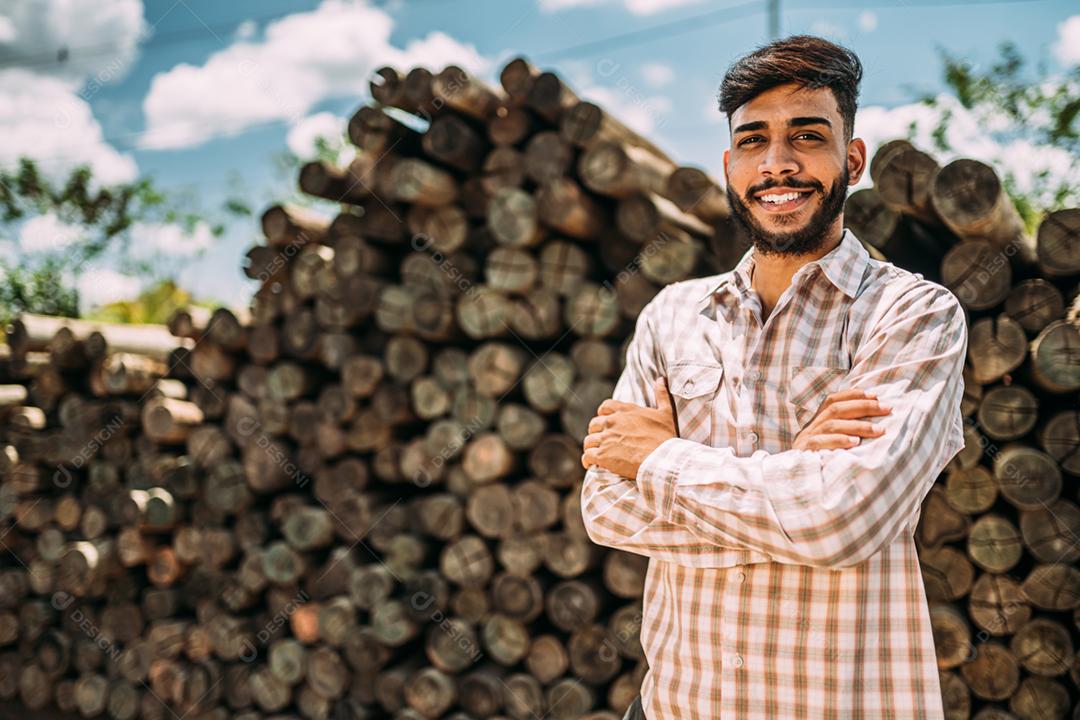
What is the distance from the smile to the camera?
1.82 metres

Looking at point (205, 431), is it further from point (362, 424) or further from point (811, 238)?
point (811, 238)

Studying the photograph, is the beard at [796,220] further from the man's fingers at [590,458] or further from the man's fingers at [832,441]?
the man's fingers at [590,458]

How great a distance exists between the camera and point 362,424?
3875 millimetres

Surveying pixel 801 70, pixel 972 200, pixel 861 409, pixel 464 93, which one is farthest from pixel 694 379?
pixel 464 93

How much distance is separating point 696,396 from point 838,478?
0.41 meters

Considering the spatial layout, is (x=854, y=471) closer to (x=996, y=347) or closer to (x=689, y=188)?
(x=996, y=347)

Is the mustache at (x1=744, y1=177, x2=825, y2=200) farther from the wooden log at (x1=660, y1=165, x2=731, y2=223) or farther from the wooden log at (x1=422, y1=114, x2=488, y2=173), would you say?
the wooden log at (x1=422, y1=114, x2=488, y2=173)

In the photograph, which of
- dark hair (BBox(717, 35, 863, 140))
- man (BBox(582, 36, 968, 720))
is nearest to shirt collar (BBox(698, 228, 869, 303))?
man (BBox(582, 36, 968, 720))

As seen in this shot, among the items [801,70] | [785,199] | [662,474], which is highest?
[801,70]

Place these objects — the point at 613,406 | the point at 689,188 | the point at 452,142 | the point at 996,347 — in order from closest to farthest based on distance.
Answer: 1. the point at 613,406
2. the point at 996,347
3. the point at 689,188
4. the point at 452,142

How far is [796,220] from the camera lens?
1.83 meters

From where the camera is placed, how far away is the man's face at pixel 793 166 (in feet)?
5.96

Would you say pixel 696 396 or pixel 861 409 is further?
pixel 696 396

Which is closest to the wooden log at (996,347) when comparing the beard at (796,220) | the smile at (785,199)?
the beard at (796,220)
